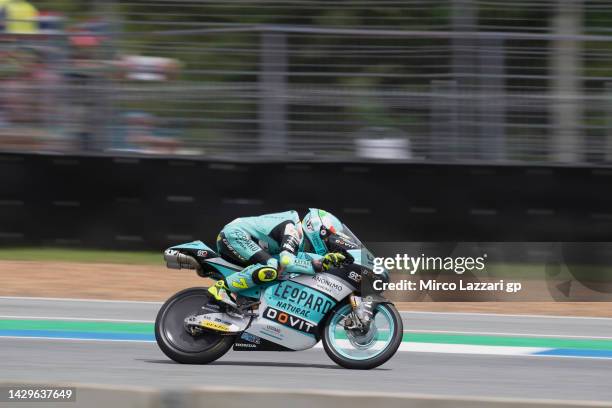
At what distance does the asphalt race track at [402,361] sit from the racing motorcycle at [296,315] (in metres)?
0.19

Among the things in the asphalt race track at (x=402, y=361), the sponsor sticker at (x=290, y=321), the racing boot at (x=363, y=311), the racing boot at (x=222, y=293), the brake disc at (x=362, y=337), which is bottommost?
the asphalt race track at (x=402, y=361)

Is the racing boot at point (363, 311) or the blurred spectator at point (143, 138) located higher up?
the blurred spectator at point (143, 138)

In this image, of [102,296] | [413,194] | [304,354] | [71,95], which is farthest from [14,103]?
[304,354]

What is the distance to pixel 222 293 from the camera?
8.07 meters

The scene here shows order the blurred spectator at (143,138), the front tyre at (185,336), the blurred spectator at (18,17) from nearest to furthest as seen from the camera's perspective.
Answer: the front tyre at (185,336), the blurred spectator at (143,138), the blurred spectator at (18,17)

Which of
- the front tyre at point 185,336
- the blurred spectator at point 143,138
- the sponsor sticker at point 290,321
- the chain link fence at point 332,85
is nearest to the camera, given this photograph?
the sponsor sticker at point 290,321

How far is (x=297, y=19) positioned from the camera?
574 inches

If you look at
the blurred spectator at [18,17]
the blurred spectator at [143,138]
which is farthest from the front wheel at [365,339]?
the blurred spectator at [18,17]

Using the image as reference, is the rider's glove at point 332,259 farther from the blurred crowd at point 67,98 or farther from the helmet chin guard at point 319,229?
the blurred crowd at point 67,98

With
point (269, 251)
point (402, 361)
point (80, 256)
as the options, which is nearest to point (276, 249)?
point (269, 251)

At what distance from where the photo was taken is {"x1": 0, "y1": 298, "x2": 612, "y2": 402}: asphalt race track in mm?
7668

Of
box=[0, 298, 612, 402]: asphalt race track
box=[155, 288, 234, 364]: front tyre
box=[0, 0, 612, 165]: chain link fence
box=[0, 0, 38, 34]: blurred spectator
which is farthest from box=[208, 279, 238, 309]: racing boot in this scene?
box=[0, 0, 38, 34]: blurred spectator

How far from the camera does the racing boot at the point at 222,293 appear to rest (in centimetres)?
804

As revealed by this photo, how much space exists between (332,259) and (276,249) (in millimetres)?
468
